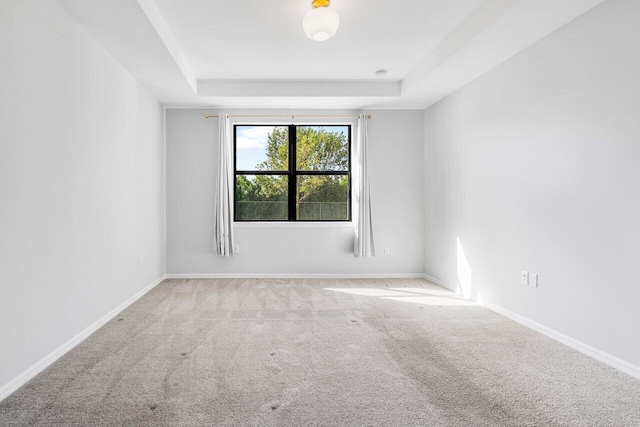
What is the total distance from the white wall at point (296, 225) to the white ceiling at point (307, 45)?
1.42 ft

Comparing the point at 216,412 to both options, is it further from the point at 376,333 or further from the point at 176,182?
the point at 176,182

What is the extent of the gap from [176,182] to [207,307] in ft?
7.10

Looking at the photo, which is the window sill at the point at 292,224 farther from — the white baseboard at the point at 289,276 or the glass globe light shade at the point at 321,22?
the glass globe light shade at the point at 321,22

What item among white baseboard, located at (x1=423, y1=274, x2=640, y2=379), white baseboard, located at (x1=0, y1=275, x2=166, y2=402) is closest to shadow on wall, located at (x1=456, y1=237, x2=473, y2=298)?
white baseboard, located at (x1=423, y1=274, x2=640, y2=379)

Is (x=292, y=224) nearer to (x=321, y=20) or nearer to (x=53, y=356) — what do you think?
(x=321, y=20)

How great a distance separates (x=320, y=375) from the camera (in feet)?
7.48

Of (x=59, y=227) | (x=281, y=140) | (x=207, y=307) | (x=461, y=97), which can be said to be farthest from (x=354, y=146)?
(x=59, y=227)

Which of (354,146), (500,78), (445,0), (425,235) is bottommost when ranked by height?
(425,235)

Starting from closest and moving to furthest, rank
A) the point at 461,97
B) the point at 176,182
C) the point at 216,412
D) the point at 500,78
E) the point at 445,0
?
the point at 216,412 → the point at 445,0 → the point at 500,78 → the point at 461,97 → the point at 176,182

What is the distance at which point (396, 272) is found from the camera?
545 cm

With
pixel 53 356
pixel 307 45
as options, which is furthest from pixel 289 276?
pixel 53 356

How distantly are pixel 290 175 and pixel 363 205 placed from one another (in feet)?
3.67

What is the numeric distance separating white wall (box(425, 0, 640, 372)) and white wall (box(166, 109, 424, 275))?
3.60ft

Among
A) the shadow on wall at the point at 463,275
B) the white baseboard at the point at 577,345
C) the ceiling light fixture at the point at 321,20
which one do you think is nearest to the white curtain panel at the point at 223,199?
the ceiling light fixture at the point at 321,20
